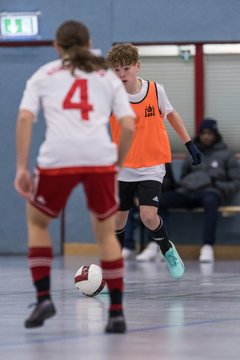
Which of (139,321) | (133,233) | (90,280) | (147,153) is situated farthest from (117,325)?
(133,233)

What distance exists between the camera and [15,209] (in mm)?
16141

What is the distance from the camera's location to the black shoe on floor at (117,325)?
686cm

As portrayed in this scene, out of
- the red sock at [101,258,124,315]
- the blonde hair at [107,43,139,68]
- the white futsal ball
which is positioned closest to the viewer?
the red sock at [101,258,124,315]

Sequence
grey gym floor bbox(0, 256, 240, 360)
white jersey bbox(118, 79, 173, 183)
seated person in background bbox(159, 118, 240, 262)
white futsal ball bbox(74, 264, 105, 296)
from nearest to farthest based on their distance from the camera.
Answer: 1. grey gym floor bbox(0, 256, 240, 360)
2. white futsal ball bbox(74, 264, 105, 296)
3. white jersey bbox(118, 79, 173, 183)
4. seated person in background bbox(159, 118, 240, 262)

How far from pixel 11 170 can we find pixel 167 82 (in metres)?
2.51

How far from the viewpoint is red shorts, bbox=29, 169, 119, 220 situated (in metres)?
6.72

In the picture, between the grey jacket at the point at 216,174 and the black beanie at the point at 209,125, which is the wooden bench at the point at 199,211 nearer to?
the grey jacket at the point at 216,174

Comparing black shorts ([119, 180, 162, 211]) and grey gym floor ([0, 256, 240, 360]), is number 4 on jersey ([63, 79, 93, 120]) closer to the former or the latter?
grey gym floor ([0, 256, 240, 360])

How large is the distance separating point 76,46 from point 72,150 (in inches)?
25.2

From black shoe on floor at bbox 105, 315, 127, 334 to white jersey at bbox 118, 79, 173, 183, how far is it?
3076 millimetres

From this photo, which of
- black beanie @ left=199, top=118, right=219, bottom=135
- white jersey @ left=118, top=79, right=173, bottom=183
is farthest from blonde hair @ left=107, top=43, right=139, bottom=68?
black beanie @ left=199, top=118, right=219, bottom=135

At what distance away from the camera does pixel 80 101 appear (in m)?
6.73

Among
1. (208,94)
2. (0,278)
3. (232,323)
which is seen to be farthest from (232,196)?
(232,323)

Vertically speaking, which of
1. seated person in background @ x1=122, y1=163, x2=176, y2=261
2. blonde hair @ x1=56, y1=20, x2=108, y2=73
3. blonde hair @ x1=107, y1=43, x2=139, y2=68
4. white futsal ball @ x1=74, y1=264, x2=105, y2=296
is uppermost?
blonde hair @ x1=56, y1=20, x2=108, y2=73
